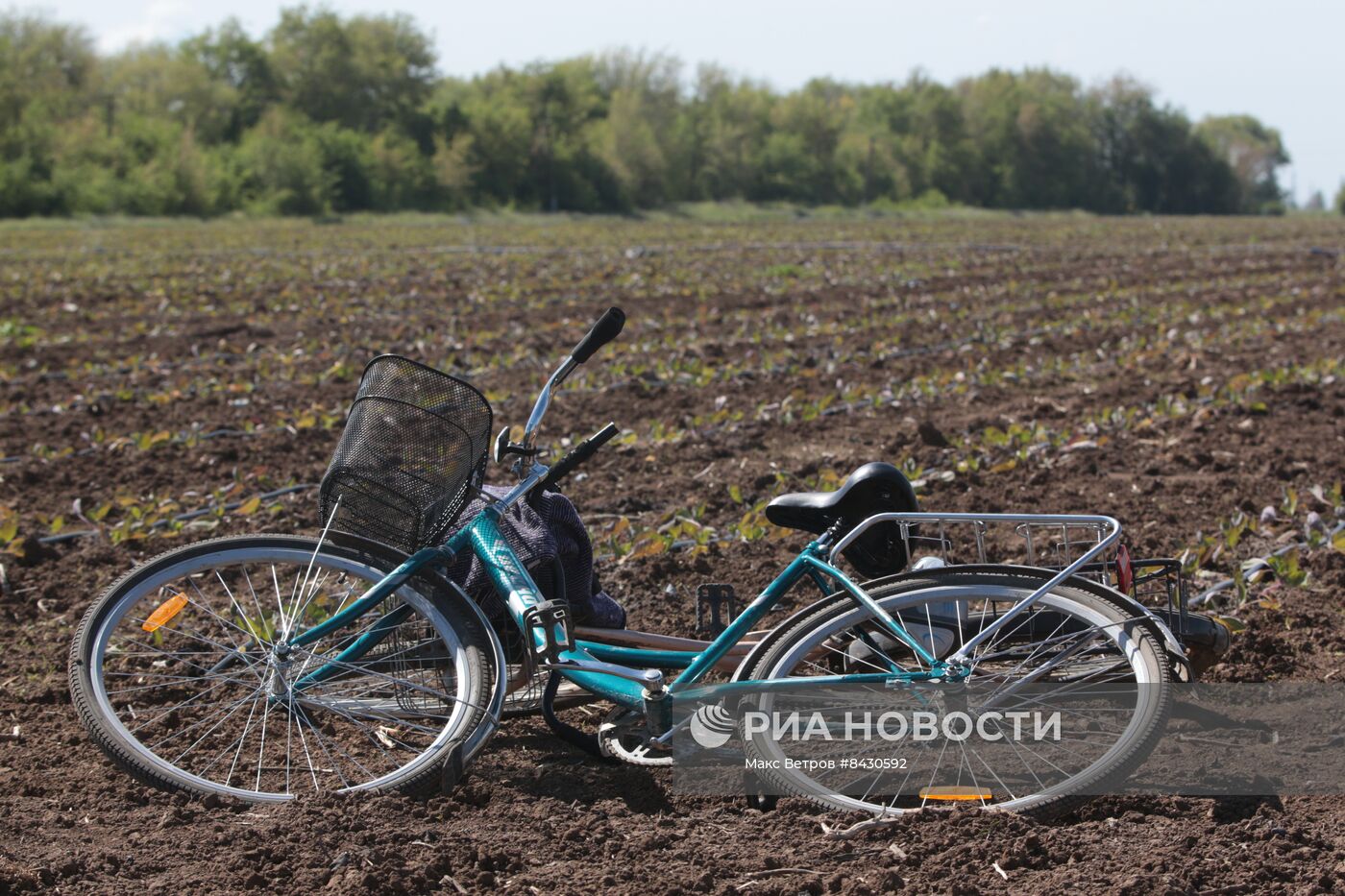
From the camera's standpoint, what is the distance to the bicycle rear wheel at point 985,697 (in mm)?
3152

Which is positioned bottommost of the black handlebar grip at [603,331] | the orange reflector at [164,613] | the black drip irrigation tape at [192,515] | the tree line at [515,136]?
the black drip irrigation tape at [192,515]

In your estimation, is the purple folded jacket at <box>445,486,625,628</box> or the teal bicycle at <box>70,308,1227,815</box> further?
the purple folded jacket at <box>445,486,625,628</box>

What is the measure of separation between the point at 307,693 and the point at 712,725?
3.89ft

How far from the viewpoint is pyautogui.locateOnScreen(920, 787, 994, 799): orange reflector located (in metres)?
3.24

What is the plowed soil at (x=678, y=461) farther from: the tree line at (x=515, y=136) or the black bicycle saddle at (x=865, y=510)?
the tree line at (x=515, y=136)

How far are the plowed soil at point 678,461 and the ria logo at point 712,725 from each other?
0.18 meters

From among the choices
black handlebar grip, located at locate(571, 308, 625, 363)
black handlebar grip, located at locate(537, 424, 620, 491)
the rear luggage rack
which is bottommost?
the rear luggage rack

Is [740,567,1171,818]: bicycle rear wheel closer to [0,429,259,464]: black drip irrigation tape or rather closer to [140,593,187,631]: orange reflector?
[140,593,187,631]: orange reflector

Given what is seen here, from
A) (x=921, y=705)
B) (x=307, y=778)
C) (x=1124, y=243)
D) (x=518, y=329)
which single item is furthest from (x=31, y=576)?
(x=1124, y=243)

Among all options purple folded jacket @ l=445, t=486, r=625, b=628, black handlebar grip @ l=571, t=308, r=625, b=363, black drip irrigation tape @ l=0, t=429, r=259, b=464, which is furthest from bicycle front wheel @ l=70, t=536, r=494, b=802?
black drip irrigation tape @ l=0, t=429, r=259, b=464

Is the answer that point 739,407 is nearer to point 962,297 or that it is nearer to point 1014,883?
point 1014,883

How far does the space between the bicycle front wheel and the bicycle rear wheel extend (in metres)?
0.85

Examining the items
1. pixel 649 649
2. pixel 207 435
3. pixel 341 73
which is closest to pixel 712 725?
pixel 649 649

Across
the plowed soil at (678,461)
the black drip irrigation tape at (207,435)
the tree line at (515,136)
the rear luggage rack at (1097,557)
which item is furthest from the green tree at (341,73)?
the rear luggage rack at (1097,557)
